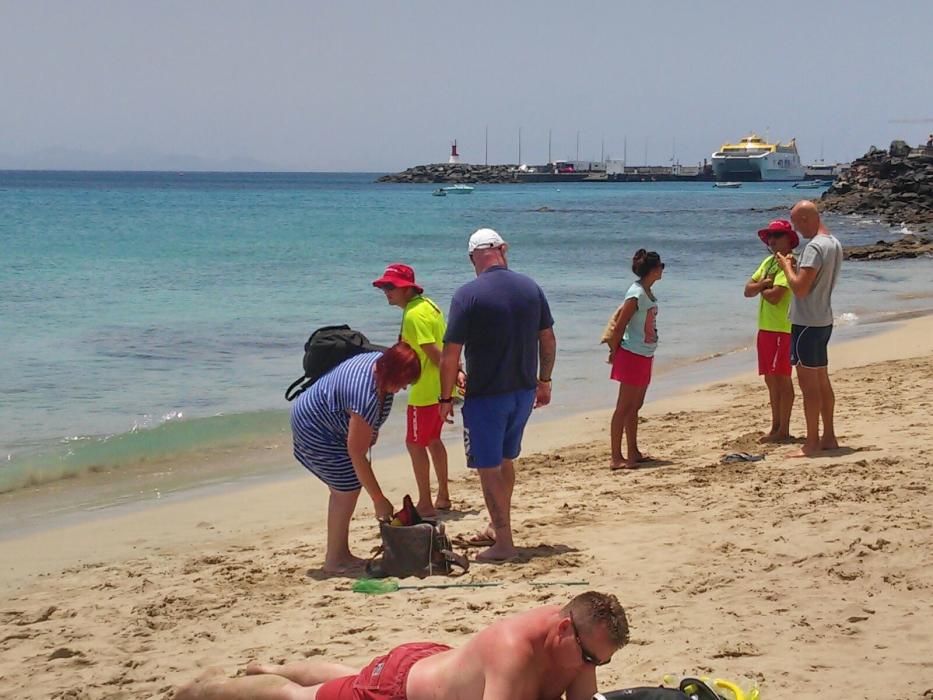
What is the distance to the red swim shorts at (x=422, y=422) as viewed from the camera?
23.1 ft

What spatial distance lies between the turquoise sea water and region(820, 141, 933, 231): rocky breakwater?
2615mm

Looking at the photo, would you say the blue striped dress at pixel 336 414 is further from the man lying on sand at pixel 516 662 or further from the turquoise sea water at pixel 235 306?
the turquoise sea water at pixel 235 306

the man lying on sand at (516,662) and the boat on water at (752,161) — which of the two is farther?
the boat on water at (752,161)

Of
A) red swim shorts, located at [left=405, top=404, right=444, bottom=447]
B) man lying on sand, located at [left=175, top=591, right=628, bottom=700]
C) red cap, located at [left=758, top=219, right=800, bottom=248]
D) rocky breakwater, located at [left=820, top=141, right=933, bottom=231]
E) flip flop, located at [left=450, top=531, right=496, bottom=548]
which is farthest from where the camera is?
rocky breakwater, located at [left=820, top=141, right=933, bottom=231]

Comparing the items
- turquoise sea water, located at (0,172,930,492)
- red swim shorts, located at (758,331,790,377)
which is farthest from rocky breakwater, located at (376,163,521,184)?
red swim shorts, located at (758,331,790,377)

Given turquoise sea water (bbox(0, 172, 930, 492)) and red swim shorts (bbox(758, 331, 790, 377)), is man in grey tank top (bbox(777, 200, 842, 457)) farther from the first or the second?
turquoise sea water (bbox(0, 172, 930, 492))

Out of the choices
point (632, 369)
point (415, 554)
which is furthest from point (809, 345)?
point (415, 554)

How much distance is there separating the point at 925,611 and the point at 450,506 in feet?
10.7

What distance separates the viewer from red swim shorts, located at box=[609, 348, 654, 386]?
8.19 m

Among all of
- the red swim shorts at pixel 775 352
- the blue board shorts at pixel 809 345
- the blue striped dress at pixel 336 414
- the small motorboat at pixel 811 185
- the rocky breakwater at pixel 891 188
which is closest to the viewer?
the blue striped dress at pixel 336 414

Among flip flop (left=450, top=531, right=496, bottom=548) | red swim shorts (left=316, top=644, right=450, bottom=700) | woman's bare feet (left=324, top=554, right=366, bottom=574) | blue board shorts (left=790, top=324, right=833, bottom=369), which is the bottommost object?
woman's bare feet (left=324, top=554, right=366, bottom=574)

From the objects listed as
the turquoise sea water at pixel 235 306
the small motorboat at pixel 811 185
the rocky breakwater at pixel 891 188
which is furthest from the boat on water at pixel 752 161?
the turquoise sea water at pixel 235 306

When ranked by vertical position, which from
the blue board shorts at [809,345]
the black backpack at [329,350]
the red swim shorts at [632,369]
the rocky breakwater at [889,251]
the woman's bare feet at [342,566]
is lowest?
the woman's bare feet at [342,566]

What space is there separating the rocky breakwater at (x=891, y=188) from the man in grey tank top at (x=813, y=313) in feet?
114
